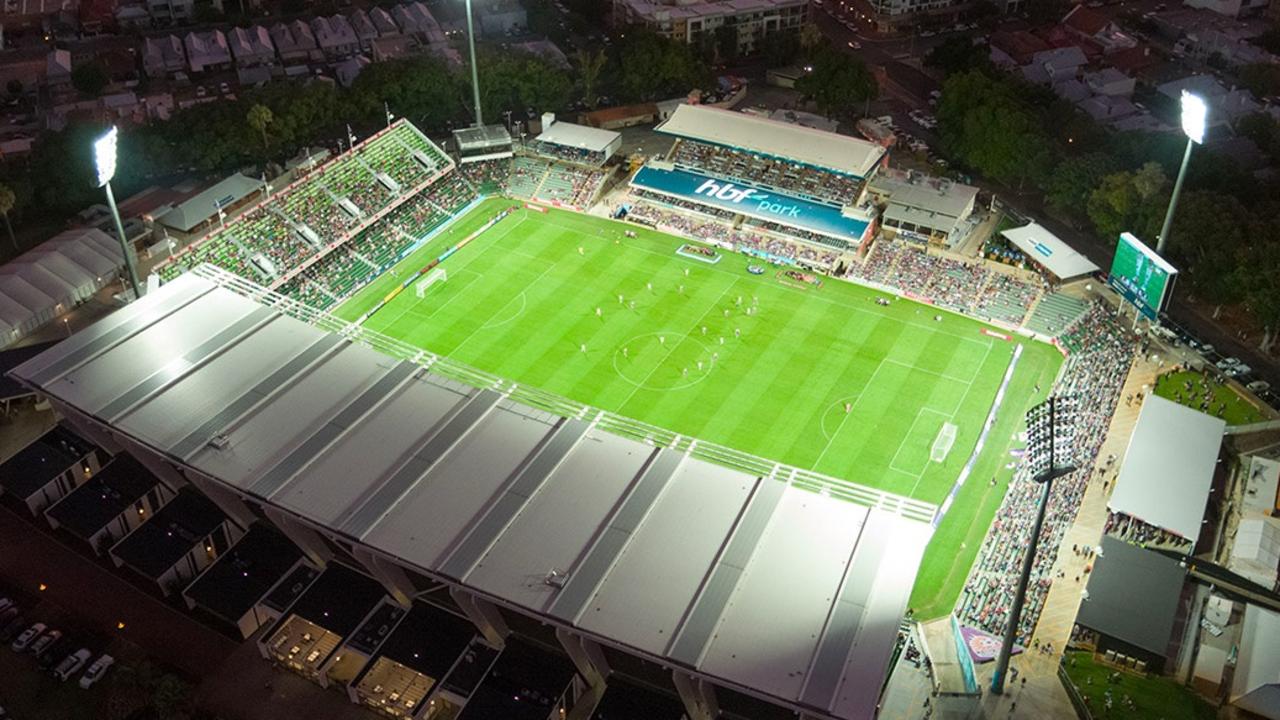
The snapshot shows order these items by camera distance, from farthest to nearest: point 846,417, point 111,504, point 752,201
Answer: point 752,201 → point 846,417 → point 111,504

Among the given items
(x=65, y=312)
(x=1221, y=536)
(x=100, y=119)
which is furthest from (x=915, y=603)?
(x=100, y=119)

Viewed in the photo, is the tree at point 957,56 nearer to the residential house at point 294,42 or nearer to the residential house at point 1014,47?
the residential house at point 1014,47

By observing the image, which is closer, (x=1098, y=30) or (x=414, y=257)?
(x=414, y=257)

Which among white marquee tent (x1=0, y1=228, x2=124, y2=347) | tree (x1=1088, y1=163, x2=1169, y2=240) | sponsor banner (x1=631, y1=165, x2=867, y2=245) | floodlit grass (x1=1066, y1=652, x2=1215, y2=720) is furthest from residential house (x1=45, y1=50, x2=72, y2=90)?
floodlit grass (x1=1066, y1=652, x2=1215, y2=720)

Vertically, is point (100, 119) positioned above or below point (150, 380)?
above

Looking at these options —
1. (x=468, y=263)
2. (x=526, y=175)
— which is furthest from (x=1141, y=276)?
(x=526, y=175)

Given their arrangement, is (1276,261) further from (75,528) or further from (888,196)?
(75,528)

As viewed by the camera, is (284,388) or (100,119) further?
(100,119)

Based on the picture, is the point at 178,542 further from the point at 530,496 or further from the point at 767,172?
the point at 767,172
